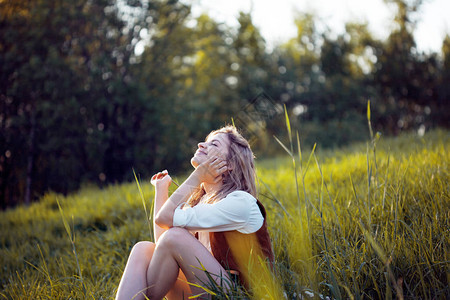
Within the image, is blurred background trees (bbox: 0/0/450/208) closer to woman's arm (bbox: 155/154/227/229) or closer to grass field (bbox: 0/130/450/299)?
grass field (bbox: 0/130/450/299)

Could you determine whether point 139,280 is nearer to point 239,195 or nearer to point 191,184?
point 191,184

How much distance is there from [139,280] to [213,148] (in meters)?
0.88

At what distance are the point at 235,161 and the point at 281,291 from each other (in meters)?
0.87

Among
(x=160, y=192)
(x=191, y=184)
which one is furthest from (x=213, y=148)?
(x=160, y=192)

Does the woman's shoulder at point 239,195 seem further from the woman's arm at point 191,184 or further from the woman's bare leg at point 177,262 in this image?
the woman's bare leg at point 177,262

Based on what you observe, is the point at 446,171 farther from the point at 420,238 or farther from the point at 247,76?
the point at 247,76

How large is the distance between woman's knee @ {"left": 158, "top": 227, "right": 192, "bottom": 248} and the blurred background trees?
6362 millimetres

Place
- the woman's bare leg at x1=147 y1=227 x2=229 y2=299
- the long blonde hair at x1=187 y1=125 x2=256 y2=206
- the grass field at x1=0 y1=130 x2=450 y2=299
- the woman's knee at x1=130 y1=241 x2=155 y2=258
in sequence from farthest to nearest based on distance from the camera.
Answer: the long blonde hair at x1=187 y1=125 x2=256 y2=206, the woman's knee at x1=130 y1=241 x2=155 y2=258, the woman's bare leg at x1=147 y1=227 x2=229 y2=299, the grass field at x1=0 y1=130 x2=450 y2=299

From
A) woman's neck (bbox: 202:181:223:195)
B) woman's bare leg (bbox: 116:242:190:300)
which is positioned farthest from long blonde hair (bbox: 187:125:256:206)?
woman's bare leg (bbox: 116:242:190:300)

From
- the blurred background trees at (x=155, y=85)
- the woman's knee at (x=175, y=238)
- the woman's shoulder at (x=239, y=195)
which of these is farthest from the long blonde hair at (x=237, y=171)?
the blurred background trees at (x=155, y=85)

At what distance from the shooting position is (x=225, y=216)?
6.96ft

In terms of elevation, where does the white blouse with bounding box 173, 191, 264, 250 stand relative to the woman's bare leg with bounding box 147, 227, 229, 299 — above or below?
above

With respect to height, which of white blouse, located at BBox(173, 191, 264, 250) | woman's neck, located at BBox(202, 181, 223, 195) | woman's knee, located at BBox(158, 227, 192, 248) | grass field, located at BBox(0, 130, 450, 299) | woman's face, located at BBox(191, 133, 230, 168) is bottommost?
grass field, located at BBox(0, 130, 450, 299)

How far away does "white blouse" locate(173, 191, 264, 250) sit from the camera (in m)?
2.13
